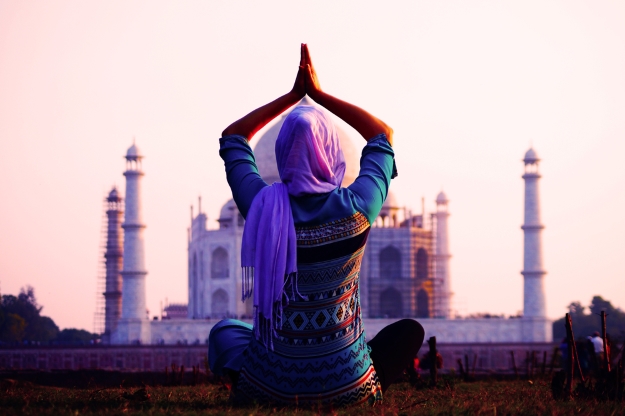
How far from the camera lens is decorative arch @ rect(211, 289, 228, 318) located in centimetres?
3641

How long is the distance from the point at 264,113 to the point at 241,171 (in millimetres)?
273

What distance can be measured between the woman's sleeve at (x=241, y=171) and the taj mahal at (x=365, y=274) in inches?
1054

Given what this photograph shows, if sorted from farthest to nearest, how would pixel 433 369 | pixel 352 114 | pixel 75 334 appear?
pixel 75 334
pixel 433 369
pixel 352 114

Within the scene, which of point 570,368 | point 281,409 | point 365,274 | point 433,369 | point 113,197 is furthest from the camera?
point 113,197

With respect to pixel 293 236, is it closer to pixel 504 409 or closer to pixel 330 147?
pixel 330 147

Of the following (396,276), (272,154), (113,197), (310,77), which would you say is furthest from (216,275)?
(310,77)

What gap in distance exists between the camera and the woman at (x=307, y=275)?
373 centimetres

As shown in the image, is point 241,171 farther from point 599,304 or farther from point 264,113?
point 599,304

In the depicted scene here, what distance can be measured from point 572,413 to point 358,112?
1.36m

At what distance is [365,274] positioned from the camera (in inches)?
1430

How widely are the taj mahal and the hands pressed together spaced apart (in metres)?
26.7

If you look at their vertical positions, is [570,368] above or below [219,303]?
below

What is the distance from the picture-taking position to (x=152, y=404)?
396cm

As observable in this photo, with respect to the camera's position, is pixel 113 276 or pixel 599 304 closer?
pixel 113 276
